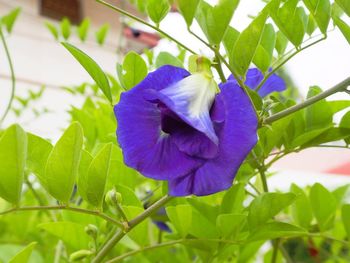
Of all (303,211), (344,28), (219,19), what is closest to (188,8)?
(219,19)

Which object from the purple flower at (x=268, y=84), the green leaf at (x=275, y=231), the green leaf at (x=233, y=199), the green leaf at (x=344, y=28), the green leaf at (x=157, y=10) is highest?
the green leaf at (x=157, y=10)

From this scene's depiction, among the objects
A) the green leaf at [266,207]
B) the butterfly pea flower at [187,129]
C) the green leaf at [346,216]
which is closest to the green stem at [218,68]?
the butterfly pea flower at [187,129]

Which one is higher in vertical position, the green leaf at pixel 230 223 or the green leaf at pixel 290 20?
the green leaf at pixel 290 20

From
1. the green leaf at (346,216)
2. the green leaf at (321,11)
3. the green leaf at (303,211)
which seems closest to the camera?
the green leaf at (321,11)

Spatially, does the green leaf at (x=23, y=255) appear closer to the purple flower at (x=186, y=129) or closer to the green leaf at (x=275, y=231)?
the purple flower at (x=186, y=129)

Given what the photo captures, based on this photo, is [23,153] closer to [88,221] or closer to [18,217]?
[88,221]

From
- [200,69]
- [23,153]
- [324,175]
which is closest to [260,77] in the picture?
[200,69]

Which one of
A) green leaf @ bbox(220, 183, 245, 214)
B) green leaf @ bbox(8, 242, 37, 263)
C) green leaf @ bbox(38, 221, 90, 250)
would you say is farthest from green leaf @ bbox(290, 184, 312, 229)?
green leaf @ bbox(8, 242, 37, 263)

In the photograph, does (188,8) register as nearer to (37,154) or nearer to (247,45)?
(247,45)
